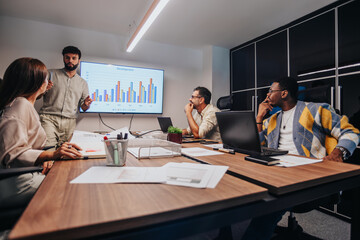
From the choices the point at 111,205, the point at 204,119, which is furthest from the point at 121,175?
the point at 204,119

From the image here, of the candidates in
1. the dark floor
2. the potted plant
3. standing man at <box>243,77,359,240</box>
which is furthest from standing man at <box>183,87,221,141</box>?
the dark floor

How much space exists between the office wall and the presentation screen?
0.51 ft

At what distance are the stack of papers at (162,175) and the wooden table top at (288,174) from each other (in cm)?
13

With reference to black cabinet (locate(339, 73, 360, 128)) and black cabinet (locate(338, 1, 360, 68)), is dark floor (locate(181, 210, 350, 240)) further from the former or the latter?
black cabinet (locate(338, 1, 360, 68))

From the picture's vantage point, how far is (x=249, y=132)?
48.2 inches

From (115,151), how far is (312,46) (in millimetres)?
3095

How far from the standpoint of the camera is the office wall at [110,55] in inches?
122

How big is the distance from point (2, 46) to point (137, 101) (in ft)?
6.99

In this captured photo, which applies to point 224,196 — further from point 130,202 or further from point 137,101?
point 137,101

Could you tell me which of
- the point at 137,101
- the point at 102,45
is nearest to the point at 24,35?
the point at 102,45

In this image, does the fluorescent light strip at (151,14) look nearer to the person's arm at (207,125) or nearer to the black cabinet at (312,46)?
the person's arm at (207,125)

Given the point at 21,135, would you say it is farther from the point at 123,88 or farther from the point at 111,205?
the point at 123,88

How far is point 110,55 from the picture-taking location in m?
3.68

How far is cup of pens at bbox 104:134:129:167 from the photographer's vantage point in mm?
971
